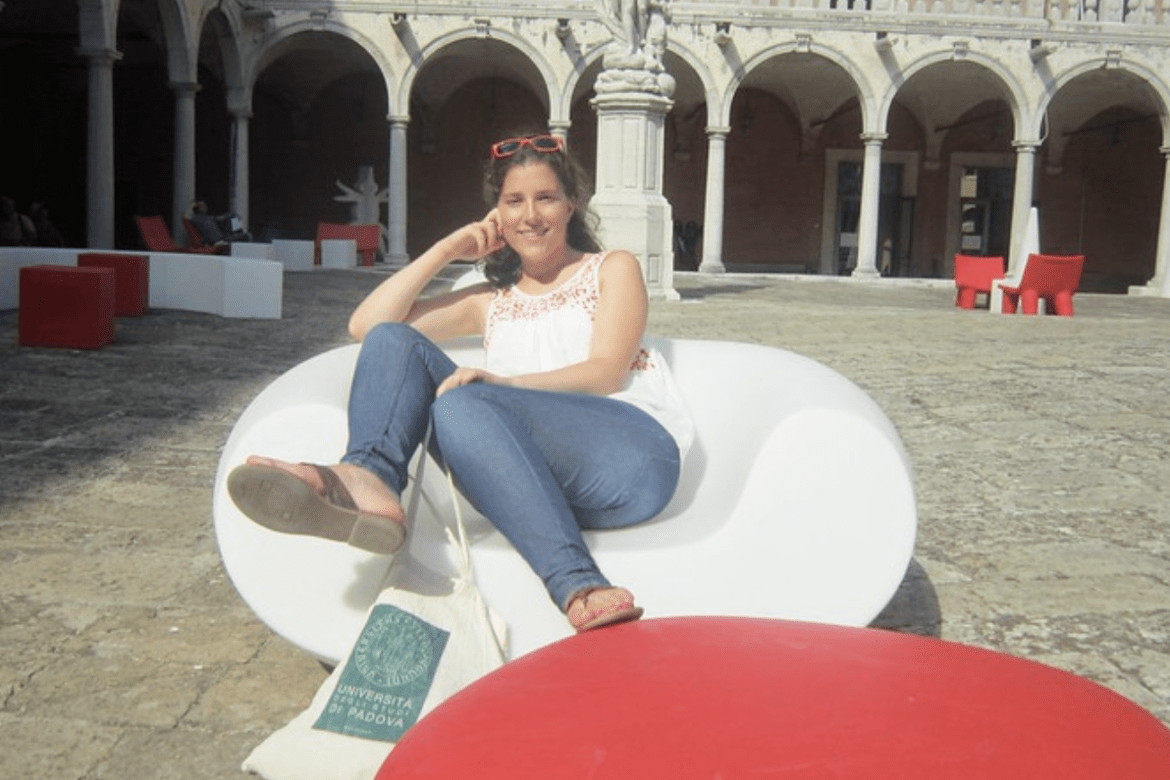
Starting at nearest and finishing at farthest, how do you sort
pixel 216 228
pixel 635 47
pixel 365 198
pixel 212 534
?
pixel 212 534, pixel 635 47, pixel 216 228, pixel 365 198

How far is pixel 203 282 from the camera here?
377 inches

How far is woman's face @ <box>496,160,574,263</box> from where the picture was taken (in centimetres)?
271

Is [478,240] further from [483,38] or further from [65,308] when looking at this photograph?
[483,38]

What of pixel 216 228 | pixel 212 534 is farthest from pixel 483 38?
pixel 212 534

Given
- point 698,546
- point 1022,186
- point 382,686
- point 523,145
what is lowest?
point 382,686

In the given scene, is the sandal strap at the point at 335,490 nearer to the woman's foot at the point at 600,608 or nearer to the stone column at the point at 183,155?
the woman's foot at the point at 600,608

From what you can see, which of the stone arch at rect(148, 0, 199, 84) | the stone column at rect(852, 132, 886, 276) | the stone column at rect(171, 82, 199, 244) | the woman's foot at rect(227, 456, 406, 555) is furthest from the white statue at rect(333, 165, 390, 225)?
the woman's foot at rect(227, 456, 406, 555)

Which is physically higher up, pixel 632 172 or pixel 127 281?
pixel 632 172

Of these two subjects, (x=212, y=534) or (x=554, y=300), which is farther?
(x=212, y=534)

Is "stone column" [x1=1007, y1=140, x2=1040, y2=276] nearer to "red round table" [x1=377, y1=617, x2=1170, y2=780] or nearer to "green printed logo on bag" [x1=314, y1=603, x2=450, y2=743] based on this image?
"green printed logo on bag" [x1=314, y1=603, x2=450, y2=743]

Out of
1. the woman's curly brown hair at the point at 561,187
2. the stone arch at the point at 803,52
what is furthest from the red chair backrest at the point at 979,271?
the woman's curly brown hair at the point at 561,187

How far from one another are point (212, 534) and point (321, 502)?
5.32 ft

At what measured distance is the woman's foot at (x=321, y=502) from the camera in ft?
6.46

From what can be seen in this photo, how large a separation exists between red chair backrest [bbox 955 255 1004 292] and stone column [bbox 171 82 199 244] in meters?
10.3
